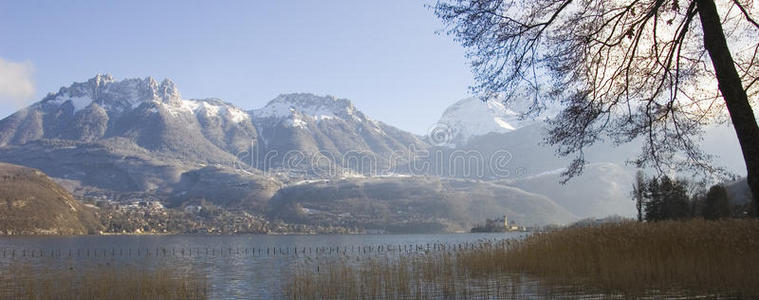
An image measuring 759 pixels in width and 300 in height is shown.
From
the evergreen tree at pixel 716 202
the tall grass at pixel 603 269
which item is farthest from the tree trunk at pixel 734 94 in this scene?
the evergreen tree at pixel 716 202

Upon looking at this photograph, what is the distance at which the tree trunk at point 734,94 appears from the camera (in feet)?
36.7

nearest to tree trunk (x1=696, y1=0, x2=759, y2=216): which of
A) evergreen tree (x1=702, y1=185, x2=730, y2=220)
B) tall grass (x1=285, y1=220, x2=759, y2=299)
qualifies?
tall grass (x1=285, y1=220, x2=759, y2=299)

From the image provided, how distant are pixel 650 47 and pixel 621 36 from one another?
1093mm

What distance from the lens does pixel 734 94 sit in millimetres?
11375

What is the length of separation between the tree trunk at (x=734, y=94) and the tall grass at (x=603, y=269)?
7000 millimetres

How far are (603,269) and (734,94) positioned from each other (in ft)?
45.0

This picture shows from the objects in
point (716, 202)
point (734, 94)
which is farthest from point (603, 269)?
point (716, 202)

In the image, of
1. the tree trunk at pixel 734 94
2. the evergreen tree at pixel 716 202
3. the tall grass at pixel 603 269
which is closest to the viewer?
the tree trunk at pixel 734 94

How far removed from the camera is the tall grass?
19031mm

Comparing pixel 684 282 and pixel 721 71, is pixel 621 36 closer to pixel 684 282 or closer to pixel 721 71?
pixel 721 71

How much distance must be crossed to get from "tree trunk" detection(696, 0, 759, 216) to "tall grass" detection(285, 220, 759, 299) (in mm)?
7000

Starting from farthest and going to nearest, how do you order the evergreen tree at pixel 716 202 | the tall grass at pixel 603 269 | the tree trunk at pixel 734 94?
the evergreen tree at pixel 716 202 → the tall grass at pixel 603 269 → the tree trunk at pixel 734 94

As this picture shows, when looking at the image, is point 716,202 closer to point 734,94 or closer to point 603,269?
point 603,269

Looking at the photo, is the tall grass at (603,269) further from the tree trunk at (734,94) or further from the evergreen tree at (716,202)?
the evergreen tree at (716,202)
